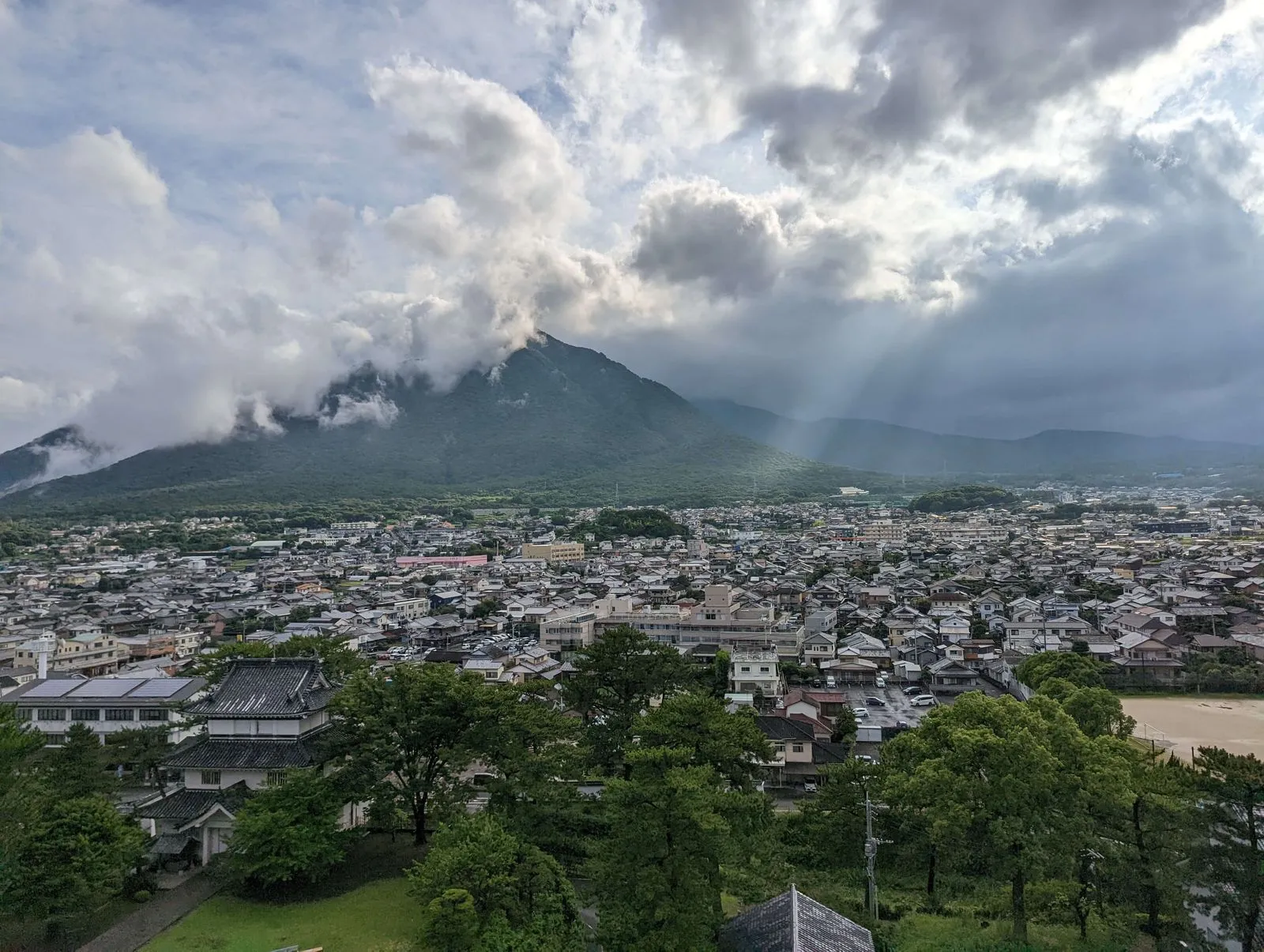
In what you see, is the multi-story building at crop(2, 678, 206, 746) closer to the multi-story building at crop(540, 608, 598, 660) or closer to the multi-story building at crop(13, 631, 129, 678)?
A: the multi-story building at crop(13, 631, 129, 678)

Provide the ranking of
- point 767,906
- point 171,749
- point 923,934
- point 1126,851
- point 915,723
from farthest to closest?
point 915,723, point 171,749, point 923,934, point 1126,851, point 767,906

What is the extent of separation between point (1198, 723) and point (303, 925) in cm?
3413

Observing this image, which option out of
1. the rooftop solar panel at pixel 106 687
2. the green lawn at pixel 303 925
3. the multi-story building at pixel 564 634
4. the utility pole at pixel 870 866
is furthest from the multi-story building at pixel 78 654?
the utility pole at pixel 870 866

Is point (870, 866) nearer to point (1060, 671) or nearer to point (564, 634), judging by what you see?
point (1060, 671)

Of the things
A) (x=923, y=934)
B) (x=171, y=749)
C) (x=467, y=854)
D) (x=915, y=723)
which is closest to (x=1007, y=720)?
(x=923, y=934)

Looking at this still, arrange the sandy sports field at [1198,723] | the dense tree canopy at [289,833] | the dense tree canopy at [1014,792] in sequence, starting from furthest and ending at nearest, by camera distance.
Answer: the sandy sports field at [1198,723]
the dense tree canopy at [289,833]
the dense tree canopy at [1014,792]

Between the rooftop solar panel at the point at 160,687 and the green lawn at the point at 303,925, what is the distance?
1651 centimetres

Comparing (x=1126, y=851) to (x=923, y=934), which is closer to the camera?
(x=1126, y=851)

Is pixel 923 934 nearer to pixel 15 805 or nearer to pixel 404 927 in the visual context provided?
pixel 404 927

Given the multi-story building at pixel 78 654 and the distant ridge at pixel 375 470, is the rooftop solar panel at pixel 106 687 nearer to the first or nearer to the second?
the multi-story building at pixel 78 654

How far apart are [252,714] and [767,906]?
12.9 m

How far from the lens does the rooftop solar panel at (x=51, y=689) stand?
93.7 ft

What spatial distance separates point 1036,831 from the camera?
43.6 feet

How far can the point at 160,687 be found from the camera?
2941 centimetres
